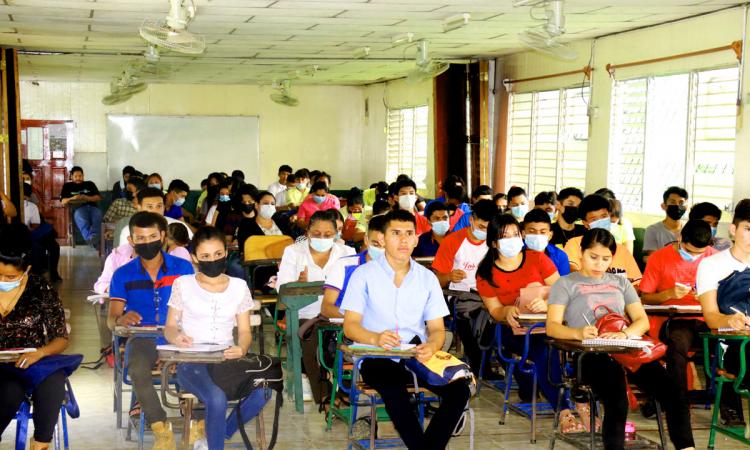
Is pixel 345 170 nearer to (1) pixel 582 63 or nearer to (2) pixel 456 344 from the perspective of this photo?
(1) pixel 582 63

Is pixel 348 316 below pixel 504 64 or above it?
below

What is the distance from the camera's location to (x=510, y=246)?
602 centimetres

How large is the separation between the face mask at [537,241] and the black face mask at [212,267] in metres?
2.33

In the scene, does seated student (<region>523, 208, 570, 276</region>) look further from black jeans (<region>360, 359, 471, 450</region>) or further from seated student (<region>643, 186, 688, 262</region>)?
black jeans (<region>360, 359, 471, 450</region>)

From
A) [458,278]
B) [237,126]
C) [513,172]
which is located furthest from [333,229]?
[237,126]

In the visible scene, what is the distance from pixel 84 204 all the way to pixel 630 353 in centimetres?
1176

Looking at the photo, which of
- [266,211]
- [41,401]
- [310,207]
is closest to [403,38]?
[310,207]

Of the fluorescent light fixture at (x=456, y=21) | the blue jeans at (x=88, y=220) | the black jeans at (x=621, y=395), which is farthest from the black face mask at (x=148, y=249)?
the blue jeans at (x=88, y=220)

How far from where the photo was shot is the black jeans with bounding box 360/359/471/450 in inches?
179

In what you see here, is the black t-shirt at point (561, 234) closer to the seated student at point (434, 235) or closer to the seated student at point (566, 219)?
the seated student at point (566, 219)

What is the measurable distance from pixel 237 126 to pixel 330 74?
10.5ft

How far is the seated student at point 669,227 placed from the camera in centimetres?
820

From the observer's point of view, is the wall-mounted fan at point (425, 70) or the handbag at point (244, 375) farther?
the wall-mounted fan at point (425, 70)

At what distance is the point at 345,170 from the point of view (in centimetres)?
2044
